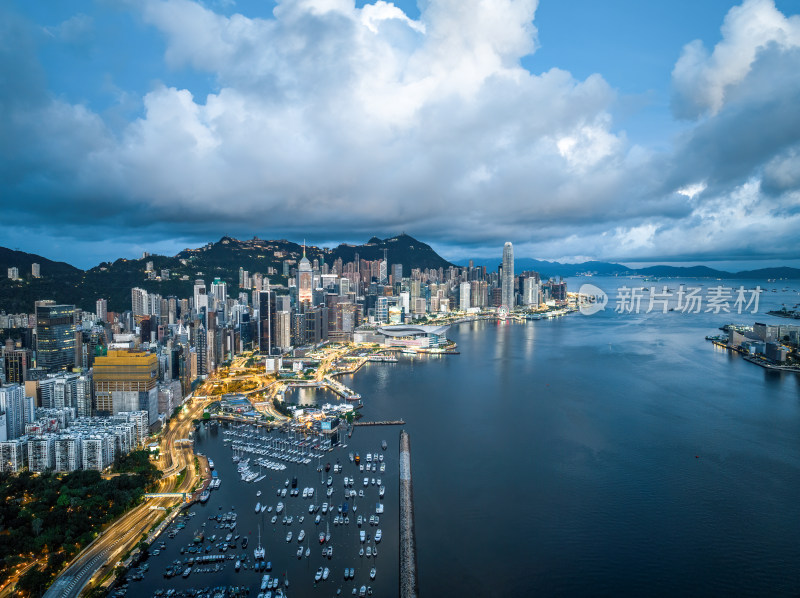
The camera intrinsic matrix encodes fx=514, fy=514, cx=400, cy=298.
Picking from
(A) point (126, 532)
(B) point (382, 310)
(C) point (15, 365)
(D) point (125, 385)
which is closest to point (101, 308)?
(C) point (15, 365)

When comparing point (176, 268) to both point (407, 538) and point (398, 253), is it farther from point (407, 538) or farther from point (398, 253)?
point (407, 538)

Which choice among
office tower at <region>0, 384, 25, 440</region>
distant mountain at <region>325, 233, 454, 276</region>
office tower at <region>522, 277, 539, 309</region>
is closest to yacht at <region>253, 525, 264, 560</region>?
office tower at <region>0, 384, 25, 440</region>

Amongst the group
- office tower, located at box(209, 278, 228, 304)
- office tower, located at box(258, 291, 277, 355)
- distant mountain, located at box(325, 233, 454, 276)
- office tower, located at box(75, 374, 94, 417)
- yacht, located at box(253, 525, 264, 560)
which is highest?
distant mountain, located at box(325, 233, 454, 276)

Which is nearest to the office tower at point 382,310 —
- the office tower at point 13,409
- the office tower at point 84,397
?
the office tower at point 84,397

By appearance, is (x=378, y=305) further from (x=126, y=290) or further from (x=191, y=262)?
(x=191, y=262)

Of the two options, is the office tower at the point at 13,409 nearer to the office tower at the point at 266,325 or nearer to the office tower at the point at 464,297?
the office tower at the point at 266,325

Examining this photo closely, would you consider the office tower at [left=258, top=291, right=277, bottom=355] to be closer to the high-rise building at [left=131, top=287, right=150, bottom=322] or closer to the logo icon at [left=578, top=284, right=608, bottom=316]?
the high-rise building at [left=131, top=287, right=150, bottom=322]
